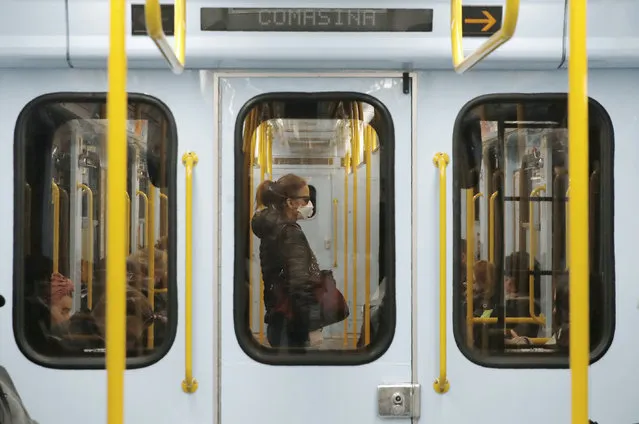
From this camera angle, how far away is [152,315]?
2.83 m

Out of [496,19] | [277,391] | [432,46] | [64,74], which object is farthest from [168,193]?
[496,19]

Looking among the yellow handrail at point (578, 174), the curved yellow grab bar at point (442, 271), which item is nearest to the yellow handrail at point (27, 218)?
the curved yellow grab bar at point (442, 271)

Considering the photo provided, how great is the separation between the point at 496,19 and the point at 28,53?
1.84 m

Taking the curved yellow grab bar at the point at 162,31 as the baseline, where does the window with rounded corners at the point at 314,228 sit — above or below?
below

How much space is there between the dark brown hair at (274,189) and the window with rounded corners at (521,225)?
2.19 feet

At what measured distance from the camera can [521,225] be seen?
286 cm

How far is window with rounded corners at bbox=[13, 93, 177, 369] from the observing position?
2797mm

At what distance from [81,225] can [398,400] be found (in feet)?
4.94

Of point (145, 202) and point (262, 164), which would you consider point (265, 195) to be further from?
point (145, 202)

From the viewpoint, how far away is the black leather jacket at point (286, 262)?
2.83 metres

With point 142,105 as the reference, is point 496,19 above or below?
above

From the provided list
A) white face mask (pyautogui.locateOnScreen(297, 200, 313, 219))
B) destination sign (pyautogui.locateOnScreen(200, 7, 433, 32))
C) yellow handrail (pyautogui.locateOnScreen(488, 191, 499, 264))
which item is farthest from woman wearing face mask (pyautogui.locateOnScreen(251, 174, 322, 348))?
yellow handrail (pyautogui.locateOnScreen(488, 191, 499, 264))

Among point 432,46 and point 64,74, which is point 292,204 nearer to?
point 432,46

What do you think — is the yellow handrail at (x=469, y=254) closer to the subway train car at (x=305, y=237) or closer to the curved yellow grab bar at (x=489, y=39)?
the subway train car at (x=305, y=237)
